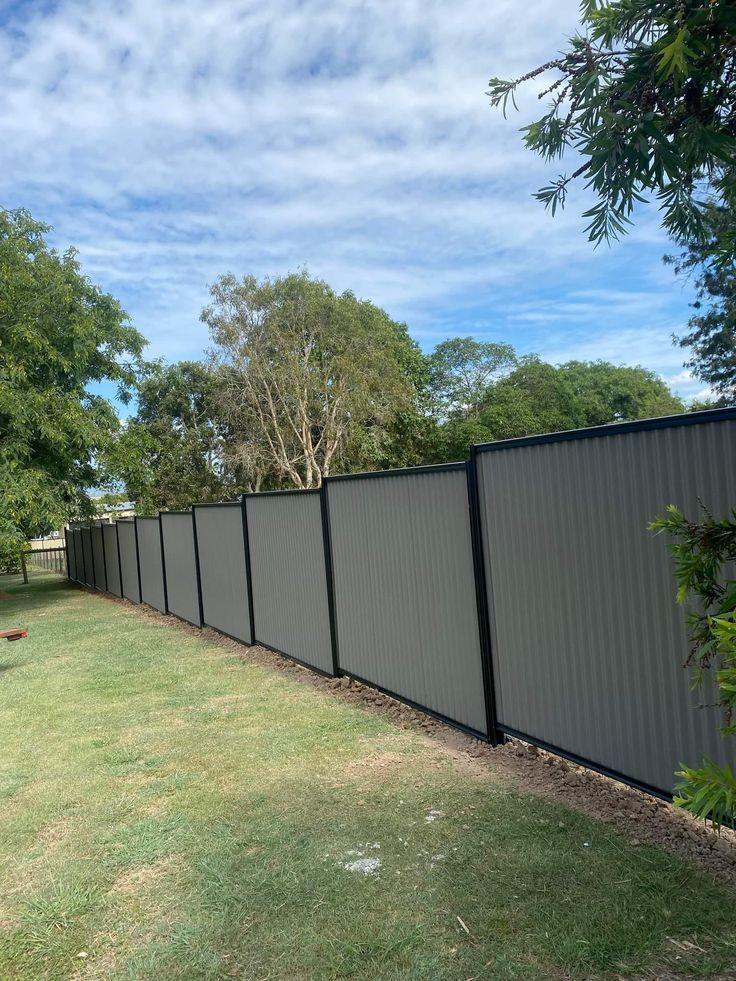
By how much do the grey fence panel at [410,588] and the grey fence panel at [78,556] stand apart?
15938mm

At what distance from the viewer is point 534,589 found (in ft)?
13.2

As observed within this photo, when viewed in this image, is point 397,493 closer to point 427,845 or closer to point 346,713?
point 346,713

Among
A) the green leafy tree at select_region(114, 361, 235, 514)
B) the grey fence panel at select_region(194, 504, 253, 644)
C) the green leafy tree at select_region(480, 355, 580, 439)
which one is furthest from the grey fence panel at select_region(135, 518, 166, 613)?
the green leafy tree at select_region(480, 355, 580, 439)

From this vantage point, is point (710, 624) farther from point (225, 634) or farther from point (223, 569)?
point (225, 634)

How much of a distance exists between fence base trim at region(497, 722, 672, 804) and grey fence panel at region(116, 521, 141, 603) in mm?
11430

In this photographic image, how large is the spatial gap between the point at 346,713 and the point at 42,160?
478 inches

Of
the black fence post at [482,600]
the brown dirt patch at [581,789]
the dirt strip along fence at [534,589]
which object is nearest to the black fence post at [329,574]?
the dirt strip along fence at [534,589]

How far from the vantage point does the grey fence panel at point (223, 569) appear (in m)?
8.81

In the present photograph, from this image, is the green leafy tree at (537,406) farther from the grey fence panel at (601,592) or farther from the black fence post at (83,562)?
the grey fence panel at (601,592)

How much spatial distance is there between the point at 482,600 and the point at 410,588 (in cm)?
93

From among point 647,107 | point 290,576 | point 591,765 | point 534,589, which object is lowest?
point 591,765

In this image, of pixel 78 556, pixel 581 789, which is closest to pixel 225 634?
pixel 581 789

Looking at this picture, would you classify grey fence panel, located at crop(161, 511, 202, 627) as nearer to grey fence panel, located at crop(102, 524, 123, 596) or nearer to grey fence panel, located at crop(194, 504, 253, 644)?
grey fence panel, located at crop(194, 504, 253, 644)

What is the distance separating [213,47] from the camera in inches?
201
